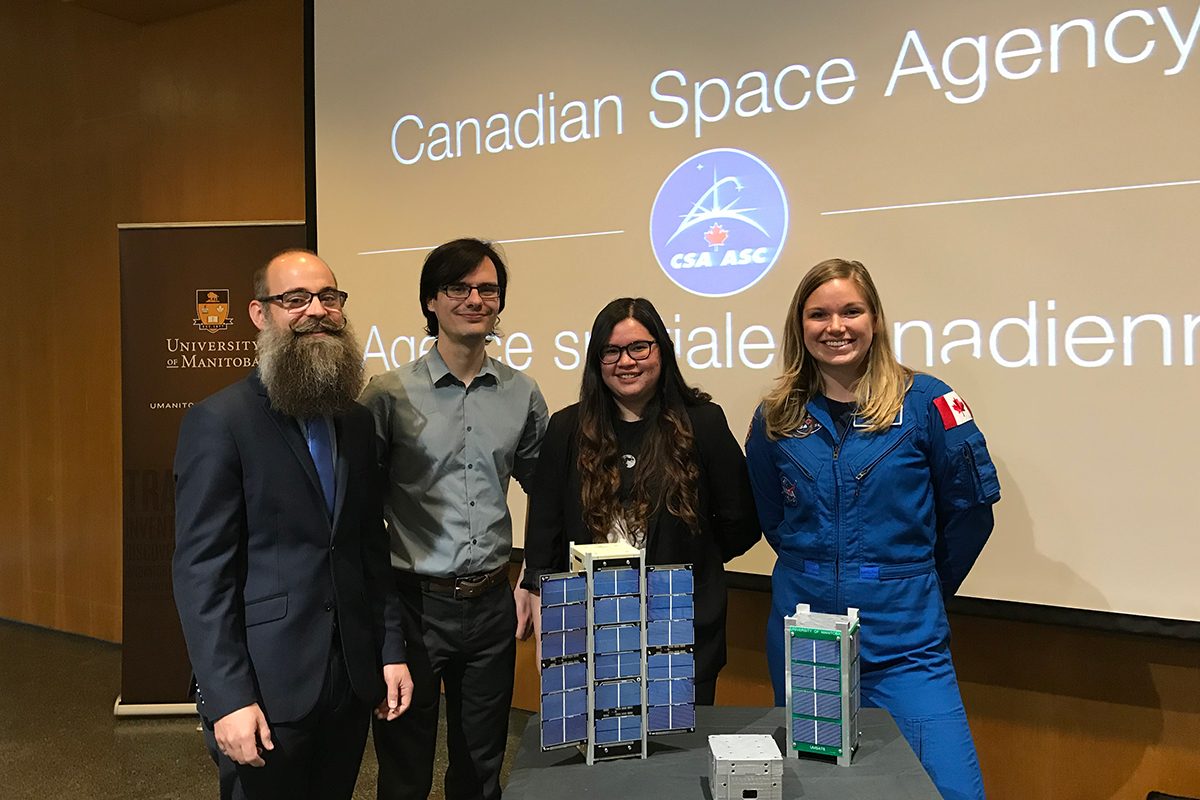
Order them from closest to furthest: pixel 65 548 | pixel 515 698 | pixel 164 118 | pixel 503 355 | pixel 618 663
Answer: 1. pixel 618 663
2. pixel 503 355
3. pixel 515 698
4. pixel 164 118
5. pixel 65 548

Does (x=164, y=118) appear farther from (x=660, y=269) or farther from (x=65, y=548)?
(x=660, y=269)

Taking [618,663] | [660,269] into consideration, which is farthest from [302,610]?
[660,269]

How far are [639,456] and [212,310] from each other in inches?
103

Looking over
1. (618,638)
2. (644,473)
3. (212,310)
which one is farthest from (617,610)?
(212,310)

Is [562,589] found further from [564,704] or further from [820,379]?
[820,379]

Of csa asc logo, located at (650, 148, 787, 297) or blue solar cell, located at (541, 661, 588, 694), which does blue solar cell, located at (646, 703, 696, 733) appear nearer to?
blue solar cell, located at (541, 661, 588, 694)

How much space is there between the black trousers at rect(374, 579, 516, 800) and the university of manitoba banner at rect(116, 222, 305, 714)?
7.02 ft

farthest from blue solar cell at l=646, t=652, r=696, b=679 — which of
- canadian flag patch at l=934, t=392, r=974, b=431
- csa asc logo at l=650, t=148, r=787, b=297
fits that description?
csa asc logo at l=650, t=148, r=787, b=297

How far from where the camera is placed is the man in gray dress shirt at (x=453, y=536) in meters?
2.14

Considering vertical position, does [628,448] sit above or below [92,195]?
below

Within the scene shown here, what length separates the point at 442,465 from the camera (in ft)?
7.20

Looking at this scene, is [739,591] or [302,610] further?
[739,591]

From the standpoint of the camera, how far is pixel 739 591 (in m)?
3.13

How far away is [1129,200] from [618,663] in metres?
1.91
